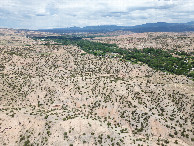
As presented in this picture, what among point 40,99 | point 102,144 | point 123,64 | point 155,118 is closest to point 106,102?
point 155,118

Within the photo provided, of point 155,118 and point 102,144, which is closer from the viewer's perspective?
point 102,144

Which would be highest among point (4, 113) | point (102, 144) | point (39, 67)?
point (39, 67)

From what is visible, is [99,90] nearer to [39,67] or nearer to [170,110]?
[170,110]

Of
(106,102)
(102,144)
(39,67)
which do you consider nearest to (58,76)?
(39,67)

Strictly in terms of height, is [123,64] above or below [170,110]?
above

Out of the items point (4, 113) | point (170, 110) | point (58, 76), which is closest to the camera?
point (4, 113)

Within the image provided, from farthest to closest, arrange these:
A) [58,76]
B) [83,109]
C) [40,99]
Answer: [58,76] → [40,99] → [83,109]

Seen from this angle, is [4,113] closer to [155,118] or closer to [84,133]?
[84,133]
